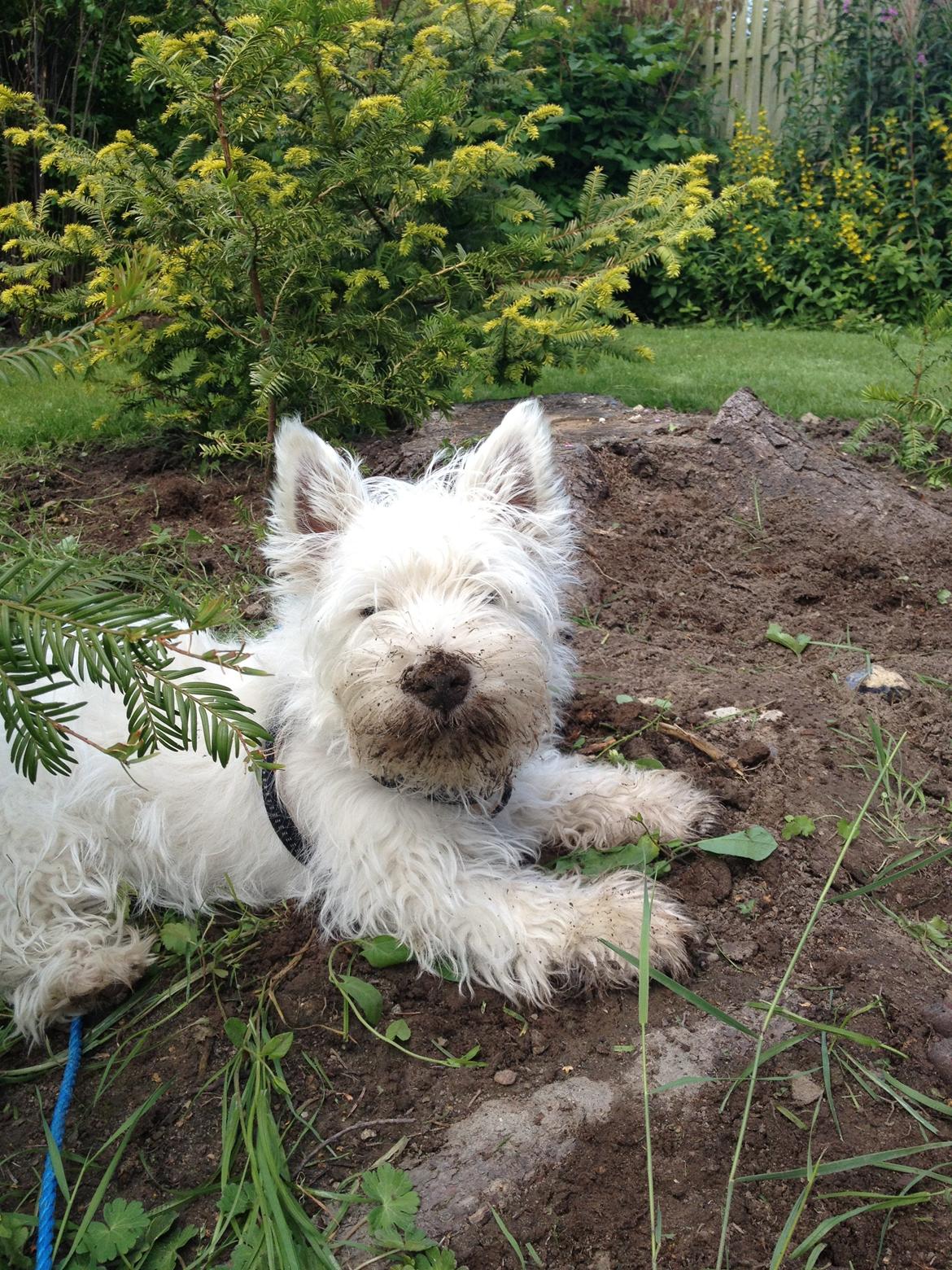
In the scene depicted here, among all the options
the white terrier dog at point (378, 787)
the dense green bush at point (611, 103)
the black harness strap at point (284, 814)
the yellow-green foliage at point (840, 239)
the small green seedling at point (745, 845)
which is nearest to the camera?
the white terrier dog at point (378, 787)

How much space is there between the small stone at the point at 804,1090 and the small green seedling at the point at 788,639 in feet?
7.34

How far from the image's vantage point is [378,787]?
2.70 metres

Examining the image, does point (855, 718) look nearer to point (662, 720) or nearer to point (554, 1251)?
point (662, 720)

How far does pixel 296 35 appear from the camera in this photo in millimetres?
3783

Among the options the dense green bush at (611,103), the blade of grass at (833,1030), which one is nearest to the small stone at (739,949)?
the blade of grass at (833,1030)

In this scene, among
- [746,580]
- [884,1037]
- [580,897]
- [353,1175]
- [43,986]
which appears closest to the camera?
[353,1175]

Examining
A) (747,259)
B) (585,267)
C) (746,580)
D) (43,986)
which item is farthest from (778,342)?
(43,986)

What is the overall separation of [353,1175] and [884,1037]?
121cm

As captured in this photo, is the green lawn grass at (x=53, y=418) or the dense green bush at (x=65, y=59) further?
the dense green bush at (x=65, y=59)

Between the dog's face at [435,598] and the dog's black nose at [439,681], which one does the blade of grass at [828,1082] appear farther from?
the dog's black nose at [439,681]

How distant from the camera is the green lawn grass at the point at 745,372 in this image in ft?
23.6

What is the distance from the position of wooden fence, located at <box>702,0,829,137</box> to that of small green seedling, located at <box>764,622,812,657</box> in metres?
12.2

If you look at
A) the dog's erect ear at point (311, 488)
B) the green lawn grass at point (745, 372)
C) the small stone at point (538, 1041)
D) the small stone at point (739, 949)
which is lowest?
the green lawn grass at point (745, 372)

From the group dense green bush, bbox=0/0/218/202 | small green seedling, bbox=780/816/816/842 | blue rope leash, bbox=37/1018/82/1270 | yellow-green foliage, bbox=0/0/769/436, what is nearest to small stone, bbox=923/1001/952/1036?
small green seedling, bbox=780/816/816/842
